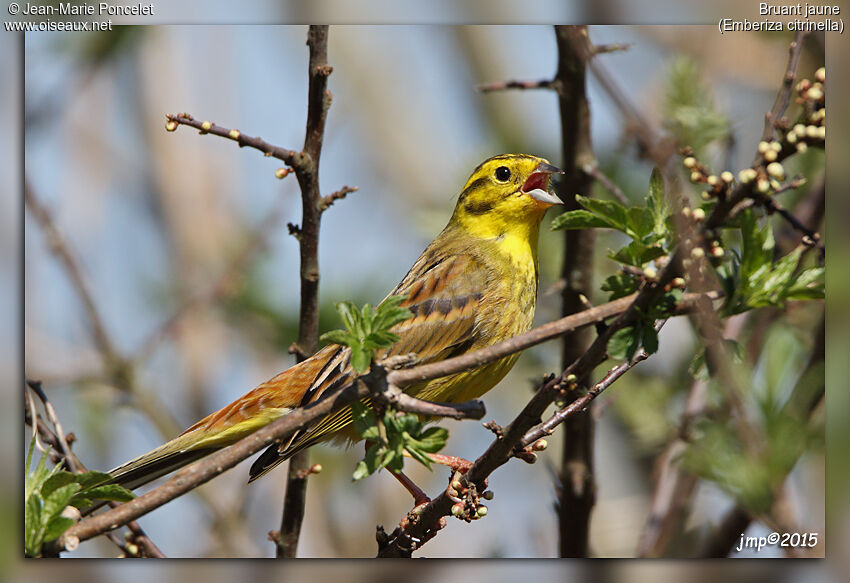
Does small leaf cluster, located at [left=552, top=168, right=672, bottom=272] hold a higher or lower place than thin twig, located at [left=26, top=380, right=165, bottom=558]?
higher

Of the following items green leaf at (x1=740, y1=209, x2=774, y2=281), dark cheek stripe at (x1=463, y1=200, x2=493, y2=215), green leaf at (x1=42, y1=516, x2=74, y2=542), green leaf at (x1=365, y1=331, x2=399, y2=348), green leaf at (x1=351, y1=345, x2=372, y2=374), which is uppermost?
dark cheek stripe at (x1=463, y1=200, x2=493, y2=215)

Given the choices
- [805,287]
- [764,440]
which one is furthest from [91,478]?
[805,287]

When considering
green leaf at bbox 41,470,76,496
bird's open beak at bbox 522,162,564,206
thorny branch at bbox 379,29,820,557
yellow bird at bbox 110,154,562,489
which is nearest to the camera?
thorny branch at bbox 379,29,820,557

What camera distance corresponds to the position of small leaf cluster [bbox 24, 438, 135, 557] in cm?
195

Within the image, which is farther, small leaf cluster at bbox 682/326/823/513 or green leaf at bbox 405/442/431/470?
small leaf cluster at bbox 682/326/823/513

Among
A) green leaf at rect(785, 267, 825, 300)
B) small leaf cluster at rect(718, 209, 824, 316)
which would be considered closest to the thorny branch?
small leaf cluster at rect(718, 209, 824, 316)

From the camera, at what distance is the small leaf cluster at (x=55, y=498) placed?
1.95 meters

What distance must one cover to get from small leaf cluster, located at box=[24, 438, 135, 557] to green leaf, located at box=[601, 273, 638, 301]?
1.14 meters

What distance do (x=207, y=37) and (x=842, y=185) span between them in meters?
2.24

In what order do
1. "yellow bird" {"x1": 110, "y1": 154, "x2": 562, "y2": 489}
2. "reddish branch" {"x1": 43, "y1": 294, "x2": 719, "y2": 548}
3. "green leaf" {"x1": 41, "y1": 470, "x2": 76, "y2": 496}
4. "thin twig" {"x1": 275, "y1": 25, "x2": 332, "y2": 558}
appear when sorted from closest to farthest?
"reddish branch" {"x1": 43, "y1": 294, "x2": 719, "y2": 548}
"green leaf" {"x1": 41, "y1": 470, "x2": 76, "y2": 496}
"thin twig" {"x1": 275, "y1": 25, "x2": 332, "y2": 558}
"yellow bird" {"x1": 110, "y1": 154, "x2": 562, "y2": 489}

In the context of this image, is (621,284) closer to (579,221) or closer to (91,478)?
(579,221)

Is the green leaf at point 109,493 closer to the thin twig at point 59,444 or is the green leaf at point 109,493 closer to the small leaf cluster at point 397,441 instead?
the thin twig at point 59,444

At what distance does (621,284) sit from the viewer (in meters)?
1.79

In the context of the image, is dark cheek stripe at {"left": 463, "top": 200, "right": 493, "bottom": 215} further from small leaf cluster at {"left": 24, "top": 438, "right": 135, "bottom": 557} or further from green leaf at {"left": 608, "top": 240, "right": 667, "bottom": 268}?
small leaf cluster at {"left": 24, "top": 438, "right": 135, "bottom": 557}
